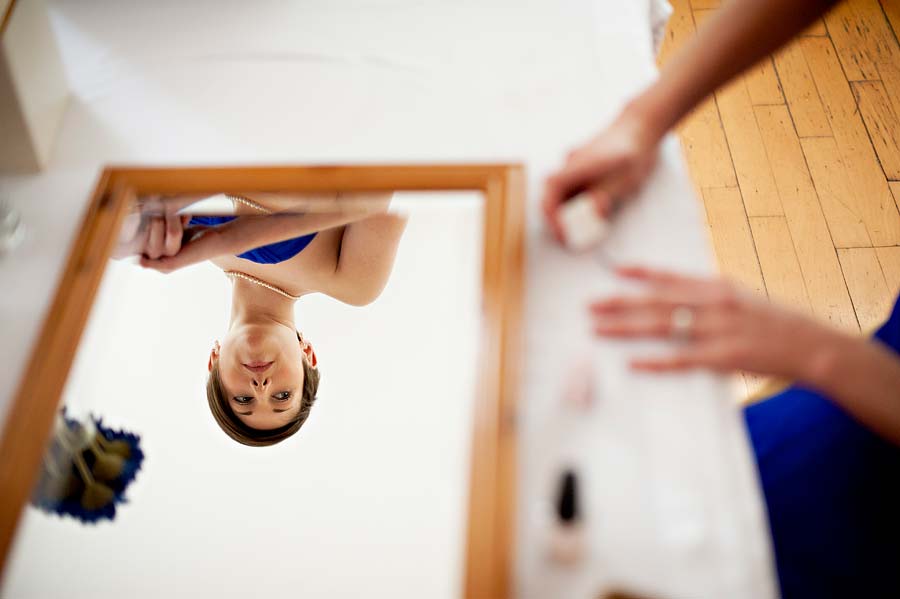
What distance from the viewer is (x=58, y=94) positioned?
0.88 metres

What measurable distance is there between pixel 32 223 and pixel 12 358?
17cm

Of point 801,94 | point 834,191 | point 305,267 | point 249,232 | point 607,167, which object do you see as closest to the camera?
point 607,167

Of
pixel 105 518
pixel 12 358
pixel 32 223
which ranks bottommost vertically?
pixel 105 518

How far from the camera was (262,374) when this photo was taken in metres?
1.24

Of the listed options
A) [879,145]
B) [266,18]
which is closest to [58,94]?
[266,18]

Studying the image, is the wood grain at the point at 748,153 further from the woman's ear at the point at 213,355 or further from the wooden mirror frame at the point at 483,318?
the woman's ear at the point at 213,355

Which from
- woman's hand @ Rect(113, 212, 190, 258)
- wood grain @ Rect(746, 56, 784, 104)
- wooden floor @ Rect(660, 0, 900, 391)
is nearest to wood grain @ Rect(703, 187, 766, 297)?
wooden floor @ Rect(660, 0, 900, 391)

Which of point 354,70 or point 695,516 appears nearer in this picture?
point 695,516

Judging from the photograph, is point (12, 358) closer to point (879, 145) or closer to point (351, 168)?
point (351, 168)

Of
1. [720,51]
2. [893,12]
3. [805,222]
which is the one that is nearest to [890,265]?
[805,222]

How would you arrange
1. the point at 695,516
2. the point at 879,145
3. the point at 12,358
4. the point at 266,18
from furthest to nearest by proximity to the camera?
the point at 879,145
the point at 266,18
the point at 12,358
the point at 695,516

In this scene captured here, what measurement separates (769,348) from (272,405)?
2.87ft

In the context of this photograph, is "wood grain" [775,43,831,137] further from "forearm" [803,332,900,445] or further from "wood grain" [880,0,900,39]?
"forearm" [803,332,900,445]

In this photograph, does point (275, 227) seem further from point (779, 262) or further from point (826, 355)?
point (779, 262)
